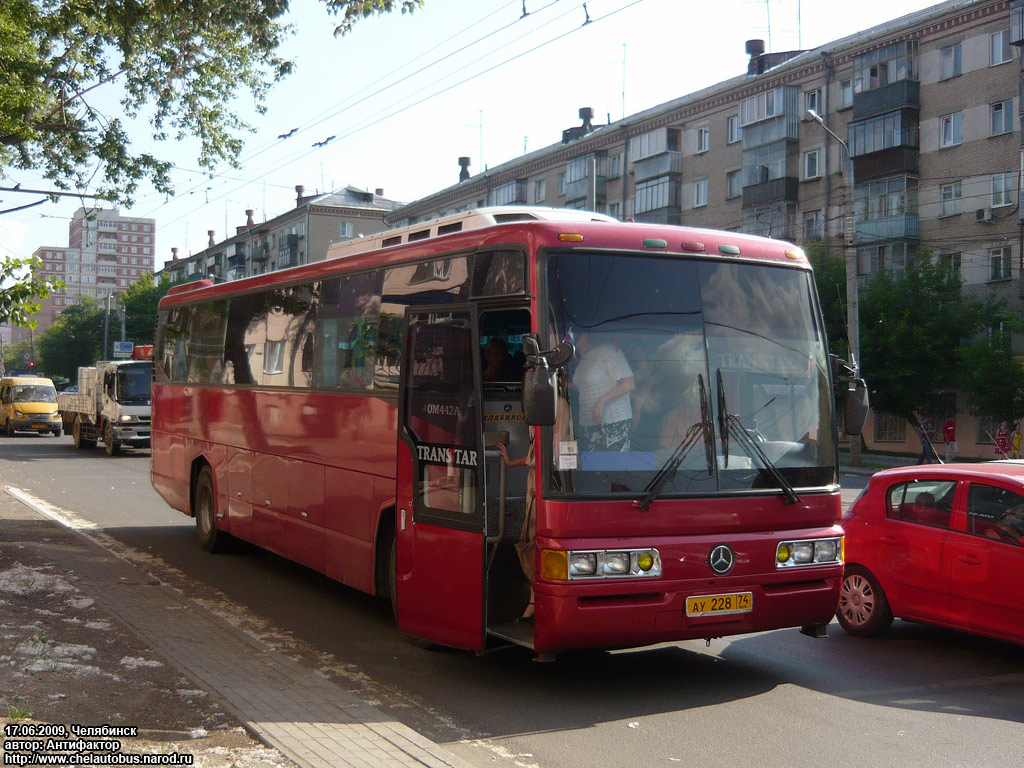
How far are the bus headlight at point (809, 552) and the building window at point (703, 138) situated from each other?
46532 millimetres

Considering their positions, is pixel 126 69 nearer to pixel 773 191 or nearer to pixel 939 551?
pixel 939 551

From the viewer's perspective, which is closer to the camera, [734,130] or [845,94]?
[845,94]

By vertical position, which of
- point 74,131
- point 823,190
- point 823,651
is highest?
point 823,190

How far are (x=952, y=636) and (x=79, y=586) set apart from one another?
7572 millimetres

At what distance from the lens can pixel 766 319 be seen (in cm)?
728

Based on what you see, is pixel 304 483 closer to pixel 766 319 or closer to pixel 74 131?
pixel 766 319

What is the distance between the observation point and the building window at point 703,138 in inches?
2037

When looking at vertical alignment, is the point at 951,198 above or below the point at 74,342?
above

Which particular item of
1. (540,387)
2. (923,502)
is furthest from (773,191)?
(540,387)

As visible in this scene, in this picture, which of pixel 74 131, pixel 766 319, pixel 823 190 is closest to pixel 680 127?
pixel 823 190

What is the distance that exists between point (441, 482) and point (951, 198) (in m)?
37.7

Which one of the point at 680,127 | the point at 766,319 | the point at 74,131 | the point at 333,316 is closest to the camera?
the point at 766,319

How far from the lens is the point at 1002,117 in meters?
38.7

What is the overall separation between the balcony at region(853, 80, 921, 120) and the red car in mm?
Result: 36267
